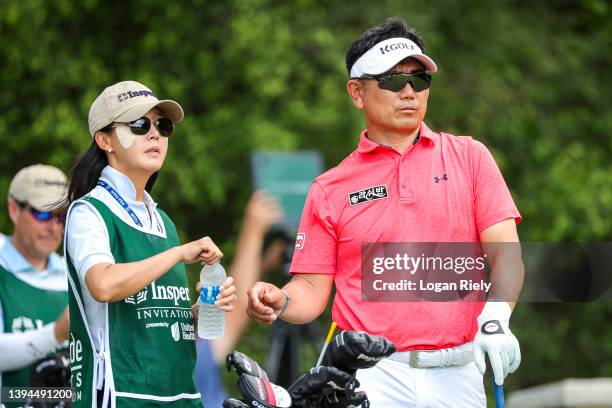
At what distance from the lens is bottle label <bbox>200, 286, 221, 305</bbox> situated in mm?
4594

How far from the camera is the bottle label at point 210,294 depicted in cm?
459

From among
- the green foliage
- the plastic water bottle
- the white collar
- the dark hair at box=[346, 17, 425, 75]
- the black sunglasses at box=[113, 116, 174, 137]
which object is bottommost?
the plastic water bottle

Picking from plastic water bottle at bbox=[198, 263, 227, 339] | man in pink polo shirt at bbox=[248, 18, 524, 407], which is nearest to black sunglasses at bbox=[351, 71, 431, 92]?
man in pink polo shirt at bbox=[248, 18, 524, 407]

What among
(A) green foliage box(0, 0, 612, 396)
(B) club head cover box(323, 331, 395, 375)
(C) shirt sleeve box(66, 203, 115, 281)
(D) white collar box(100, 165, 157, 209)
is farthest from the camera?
(A) green foliage box(0, 0, 612, 396)

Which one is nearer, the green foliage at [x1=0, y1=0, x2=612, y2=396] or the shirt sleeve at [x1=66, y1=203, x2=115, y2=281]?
the shirt sleeve at [x1=66, y1=203, x2=115, y2=281]

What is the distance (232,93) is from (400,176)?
326 inches

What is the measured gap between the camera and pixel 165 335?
4.59 meters

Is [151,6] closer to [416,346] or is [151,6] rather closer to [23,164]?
[23,164]

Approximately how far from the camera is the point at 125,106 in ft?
15.8

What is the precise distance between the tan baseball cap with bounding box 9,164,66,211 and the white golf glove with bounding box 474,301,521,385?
2.71 m

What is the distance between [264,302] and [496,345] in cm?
94

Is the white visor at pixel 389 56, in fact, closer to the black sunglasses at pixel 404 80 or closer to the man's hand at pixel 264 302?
the black sunglasses at pixel 404 80

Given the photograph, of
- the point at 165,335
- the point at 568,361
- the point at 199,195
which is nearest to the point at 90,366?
the point at 165,335

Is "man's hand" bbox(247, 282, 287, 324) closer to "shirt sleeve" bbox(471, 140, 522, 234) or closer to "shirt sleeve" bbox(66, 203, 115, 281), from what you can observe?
"shirt sleeve" bbox(66, 203, 115, 281)
